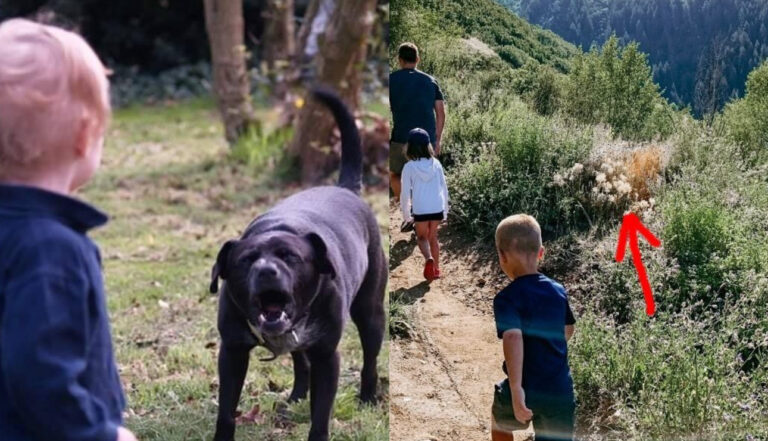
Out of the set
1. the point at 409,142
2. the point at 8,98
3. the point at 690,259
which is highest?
the point at 8,98

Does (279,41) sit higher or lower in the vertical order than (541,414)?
higher

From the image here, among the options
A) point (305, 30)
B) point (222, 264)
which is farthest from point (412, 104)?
point (305, 30)

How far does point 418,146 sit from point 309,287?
0.62 meters

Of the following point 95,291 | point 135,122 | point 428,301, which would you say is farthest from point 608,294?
point 135,122

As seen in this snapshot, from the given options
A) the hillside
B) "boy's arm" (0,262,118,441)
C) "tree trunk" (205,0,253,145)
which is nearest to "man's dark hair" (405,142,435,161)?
the hillside

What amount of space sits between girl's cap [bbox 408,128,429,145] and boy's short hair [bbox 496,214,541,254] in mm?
576

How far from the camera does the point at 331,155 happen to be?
7285mm

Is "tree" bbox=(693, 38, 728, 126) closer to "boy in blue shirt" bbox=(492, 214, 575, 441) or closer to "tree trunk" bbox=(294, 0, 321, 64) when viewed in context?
"boy in blue shirt" bbox=(492, 214, 575, 441)

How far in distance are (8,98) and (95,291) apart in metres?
0.39

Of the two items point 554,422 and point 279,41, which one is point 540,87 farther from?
point 279,41

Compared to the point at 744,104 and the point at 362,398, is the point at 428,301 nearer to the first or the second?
the point at 362,398

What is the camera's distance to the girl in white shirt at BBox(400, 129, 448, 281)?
10.8ft

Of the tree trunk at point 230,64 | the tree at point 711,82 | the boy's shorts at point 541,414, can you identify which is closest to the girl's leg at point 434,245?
the boy's shorts at point 541,414

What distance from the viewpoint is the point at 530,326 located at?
9.20 feet
